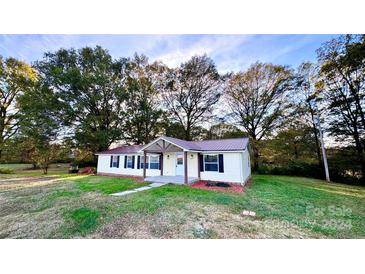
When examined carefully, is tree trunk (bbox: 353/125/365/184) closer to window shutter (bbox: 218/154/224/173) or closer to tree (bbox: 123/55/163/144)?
window shutter (bbox: 218/154/224/173)

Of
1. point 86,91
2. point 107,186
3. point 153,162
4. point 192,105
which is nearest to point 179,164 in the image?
point 153,162

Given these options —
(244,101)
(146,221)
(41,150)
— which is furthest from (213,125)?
(41,150)

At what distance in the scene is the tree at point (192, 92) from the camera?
714 inches

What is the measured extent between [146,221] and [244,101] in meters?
16.9

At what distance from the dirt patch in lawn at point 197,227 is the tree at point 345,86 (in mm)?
14448

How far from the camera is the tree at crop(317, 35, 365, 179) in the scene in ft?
37.9

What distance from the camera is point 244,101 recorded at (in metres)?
17.4

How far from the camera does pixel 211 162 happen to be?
33.5 ft

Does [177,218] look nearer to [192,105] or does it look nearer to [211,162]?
[211,162]

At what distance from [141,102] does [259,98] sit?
14311 millimetres

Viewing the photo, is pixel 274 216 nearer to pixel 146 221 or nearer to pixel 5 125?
pixel 146 221

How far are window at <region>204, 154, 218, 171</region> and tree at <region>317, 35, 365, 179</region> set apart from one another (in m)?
12.4

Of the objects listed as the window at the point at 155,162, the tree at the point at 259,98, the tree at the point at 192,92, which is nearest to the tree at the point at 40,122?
the window at the point at 155,162
